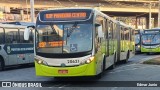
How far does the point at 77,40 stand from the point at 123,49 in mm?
12395

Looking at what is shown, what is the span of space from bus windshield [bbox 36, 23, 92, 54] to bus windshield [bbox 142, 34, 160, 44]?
28.2 meters

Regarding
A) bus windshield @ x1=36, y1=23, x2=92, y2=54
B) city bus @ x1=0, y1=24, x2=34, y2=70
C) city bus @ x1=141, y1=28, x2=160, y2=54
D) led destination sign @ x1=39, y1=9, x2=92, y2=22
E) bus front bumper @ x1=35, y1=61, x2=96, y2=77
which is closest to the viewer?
bus front bumper @ x1=35, y1=61, x2=96, y2=77

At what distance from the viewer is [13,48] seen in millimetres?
22766

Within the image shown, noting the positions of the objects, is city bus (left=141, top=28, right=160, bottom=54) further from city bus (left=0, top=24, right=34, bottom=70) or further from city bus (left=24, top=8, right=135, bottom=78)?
city bus (left=24, top=8, right=135, bottom=78)

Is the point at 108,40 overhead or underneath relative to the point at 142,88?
overhead

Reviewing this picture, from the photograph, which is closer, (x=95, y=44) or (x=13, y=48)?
(x=95, y=44)

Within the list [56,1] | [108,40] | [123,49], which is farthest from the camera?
[56,1]

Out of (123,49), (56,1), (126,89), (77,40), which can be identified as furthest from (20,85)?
(56,1)

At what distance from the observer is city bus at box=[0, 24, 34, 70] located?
2180cm

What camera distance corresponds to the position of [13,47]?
2273 centimetres

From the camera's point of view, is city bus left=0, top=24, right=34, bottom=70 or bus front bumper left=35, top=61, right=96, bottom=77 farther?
city bus left=0, top=24, right=34, bottom=70

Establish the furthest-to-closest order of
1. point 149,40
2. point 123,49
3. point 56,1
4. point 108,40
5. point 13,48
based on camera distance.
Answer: point 56,1 → point 149,40 → point 123,49 → point 13,48 → point 108,40

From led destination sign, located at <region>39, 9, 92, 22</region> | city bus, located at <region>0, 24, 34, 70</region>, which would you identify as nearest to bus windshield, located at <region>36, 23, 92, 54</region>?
led destination sign, located at <region>39, 9, 92, 22</region>

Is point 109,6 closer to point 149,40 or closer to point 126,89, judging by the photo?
point 149,40
